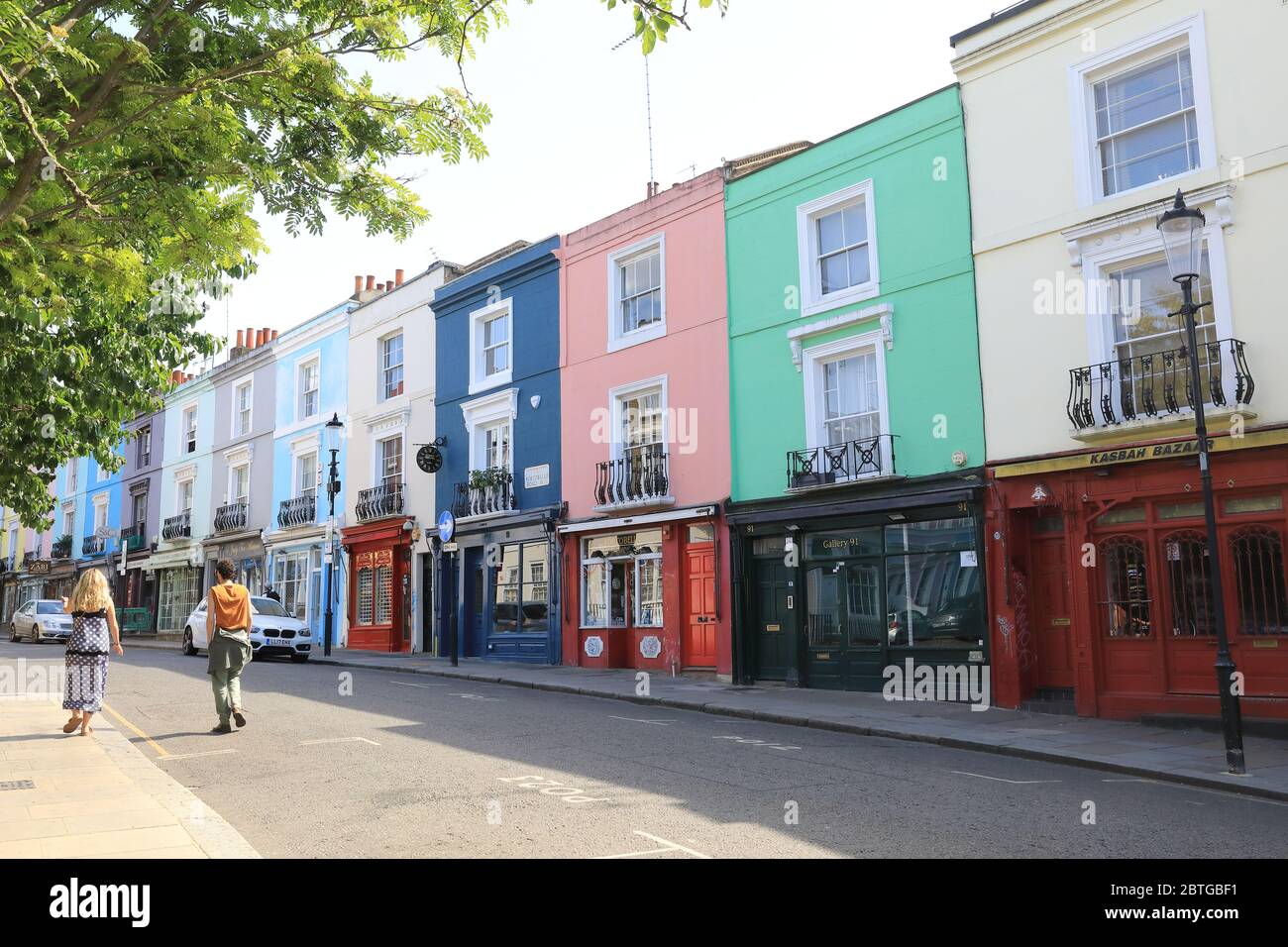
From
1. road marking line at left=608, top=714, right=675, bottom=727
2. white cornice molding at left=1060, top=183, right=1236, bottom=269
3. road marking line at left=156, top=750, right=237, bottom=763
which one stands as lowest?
road marking line at left=608, top=714, right=675, bottom=727

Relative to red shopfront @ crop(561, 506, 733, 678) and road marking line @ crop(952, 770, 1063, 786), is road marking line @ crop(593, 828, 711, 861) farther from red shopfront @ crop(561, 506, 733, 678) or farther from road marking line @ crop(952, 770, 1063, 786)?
red shopfront @ crop(561, 506, 733, 678)

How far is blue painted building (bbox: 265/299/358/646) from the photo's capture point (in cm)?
3006

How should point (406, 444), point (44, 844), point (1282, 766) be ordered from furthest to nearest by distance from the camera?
point (406, 444), point (1282, 766), point (44, 844)

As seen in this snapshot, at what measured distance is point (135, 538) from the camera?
137 feet

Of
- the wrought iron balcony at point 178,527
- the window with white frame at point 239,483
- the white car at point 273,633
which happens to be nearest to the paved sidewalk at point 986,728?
the white car at point 273,633

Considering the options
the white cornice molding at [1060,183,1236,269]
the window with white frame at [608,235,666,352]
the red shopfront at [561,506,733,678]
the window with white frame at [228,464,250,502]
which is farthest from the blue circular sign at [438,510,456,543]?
the window with white frame at [228,464,250,502]

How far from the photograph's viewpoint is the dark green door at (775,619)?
17.6 metres

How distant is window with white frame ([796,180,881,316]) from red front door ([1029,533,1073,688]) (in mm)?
4929

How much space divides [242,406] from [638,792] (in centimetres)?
3150

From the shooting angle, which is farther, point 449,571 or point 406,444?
point 406,444

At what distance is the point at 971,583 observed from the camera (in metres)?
15.0

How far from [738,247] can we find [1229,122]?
8330mm
